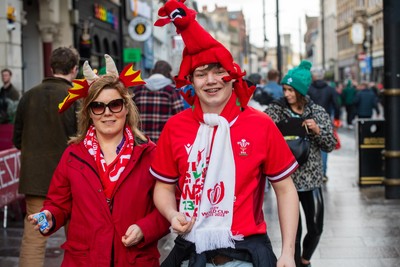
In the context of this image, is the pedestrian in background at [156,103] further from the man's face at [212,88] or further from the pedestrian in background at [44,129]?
the man's face at [212,88]

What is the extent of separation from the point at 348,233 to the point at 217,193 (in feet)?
17.6

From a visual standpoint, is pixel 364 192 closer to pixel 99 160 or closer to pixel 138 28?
pixel 99 160

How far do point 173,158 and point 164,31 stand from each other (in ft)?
198

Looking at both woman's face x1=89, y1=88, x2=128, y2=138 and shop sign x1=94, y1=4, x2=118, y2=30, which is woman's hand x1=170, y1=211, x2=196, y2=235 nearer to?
woman's face x1=89, y1=88, x2=128, y2=138

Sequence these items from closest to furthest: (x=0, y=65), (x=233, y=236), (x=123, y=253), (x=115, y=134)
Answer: (x=233, y=236)
(x=123, y=253)
(x=115, y=134)
(x=0, y=65)

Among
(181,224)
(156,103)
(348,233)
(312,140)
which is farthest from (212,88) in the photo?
(156,103)

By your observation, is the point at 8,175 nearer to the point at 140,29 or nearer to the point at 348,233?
the point at 348,233

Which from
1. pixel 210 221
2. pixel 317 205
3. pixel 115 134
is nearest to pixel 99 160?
pixel 115 134

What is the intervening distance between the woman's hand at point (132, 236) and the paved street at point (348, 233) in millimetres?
3696

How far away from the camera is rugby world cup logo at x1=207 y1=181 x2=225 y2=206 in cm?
337

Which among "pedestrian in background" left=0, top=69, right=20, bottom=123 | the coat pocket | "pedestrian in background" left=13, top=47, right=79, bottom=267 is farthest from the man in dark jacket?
the coat pocket

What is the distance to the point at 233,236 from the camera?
3.35 m

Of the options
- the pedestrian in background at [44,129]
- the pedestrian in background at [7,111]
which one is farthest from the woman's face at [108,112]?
the pedestrian in background at [7,111]

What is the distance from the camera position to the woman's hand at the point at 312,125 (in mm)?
6125
